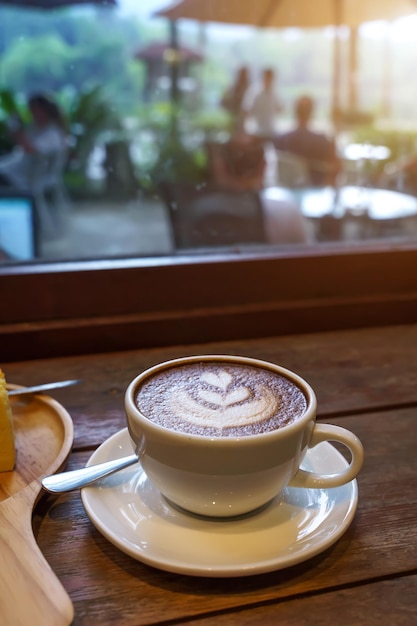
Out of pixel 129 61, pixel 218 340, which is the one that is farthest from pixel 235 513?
pixel 129 61

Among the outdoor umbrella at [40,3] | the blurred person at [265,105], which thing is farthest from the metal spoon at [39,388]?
the blurred person at [265,105]

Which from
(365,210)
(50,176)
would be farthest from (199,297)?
(50,176)

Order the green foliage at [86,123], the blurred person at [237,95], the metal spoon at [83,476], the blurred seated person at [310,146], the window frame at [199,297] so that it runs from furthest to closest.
Result: the blurred person at [237,95], the green foliage at [86,123], the blurred seated person at [310,146], the window frame at [199,297], the metal spoon at [83,476]

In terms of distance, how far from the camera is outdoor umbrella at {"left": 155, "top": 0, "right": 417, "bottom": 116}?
7.08ft

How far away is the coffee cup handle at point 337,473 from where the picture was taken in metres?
0.46

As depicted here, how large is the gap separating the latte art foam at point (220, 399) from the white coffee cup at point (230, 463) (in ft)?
0.05

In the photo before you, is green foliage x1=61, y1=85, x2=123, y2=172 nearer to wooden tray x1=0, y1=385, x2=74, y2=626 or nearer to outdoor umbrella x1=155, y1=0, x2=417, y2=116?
outdoor umbrella x1=155, y1=0, x2=417, y2=116

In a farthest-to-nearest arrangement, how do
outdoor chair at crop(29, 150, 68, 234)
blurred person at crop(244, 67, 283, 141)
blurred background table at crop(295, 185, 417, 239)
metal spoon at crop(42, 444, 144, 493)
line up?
blurred person at crop(244, 67, 283, 141)
outdoor chair at crop(29, 150, 68, 234)
blurred background table at crop(295, 185, 417, 239)
metal spoon at crop(42, 444, 144, 493)

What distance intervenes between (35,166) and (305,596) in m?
3.06

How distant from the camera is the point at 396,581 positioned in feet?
1.40

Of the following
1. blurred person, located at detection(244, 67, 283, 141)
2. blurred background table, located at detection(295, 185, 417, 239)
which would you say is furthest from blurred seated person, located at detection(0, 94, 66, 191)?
blurred background table, located at detection(295, 185, 417, 239)

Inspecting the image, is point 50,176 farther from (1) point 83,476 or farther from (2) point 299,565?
(2) point 299,565

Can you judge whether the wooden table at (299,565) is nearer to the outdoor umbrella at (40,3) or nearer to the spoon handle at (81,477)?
the spoon handle at (81,477)

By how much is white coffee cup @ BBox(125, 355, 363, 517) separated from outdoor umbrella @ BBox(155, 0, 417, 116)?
1.99 m
